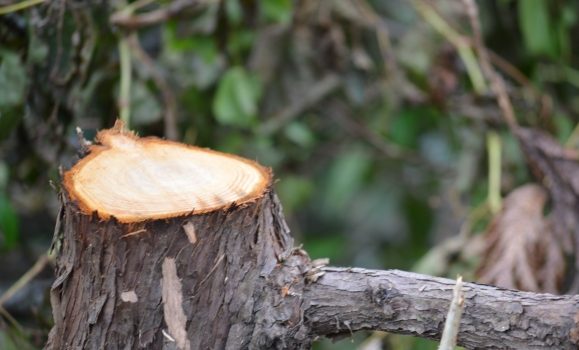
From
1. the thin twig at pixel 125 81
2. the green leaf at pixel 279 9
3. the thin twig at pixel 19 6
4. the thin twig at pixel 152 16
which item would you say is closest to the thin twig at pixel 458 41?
the green leaf at pixel 279 9

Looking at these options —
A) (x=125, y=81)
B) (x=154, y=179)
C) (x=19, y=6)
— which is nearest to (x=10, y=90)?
(x=19, y=6)

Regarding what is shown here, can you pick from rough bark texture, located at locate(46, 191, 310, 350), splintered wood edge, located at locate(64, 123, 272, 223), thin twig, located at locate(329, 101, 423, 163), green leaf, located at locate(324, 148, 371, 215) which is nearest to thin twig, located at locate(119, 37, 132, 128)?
splintered wood edge, located at locate(64, 123, 272, 223)

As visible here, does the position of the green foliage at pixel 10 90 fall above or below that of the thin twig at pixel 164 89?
below

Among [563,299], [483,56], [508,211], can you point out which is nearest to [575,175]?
[508,211]

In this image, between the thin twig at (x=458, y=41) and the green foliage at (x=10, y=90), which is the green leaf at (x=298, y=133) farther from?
the green foliage at (x=10, y=90)

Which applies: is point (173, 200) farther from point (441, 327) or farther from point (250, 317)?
point (441, 327)

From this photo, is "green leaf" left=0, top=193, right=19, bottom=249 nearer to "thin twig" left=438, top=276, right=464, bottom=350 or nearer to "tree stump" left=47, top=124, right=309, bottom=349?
"tree stump" left=47, top=124, right=309, bottom=349

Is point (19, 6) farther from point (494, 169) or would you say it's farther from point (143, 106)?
point (494, 169)
